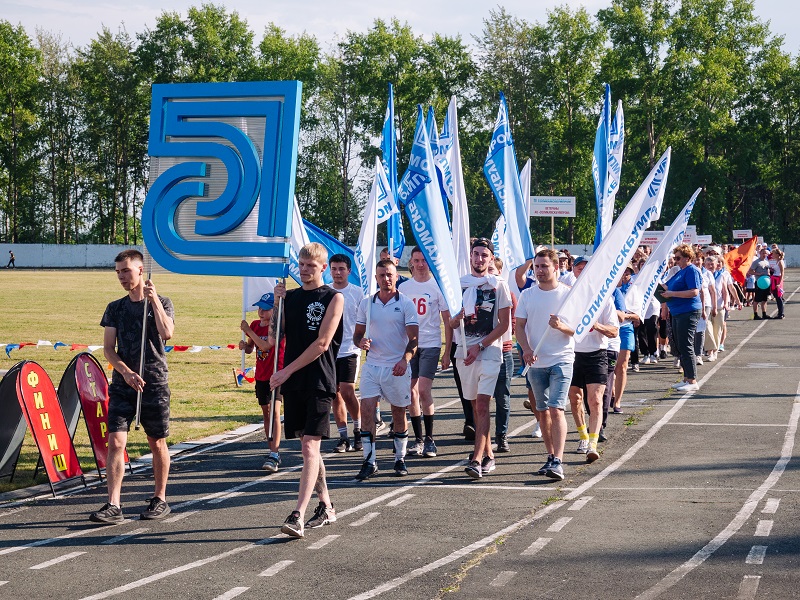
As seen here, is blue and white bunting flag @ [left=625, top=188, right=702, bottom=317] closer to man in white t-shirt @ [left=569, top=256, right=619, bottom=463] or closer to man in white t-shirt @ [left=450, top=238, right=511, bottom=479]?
man in white t-shirt @ [left=569, top=256, right=619, bottom=463]

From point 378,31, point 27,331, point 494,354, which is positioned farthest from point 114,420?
point 378,31

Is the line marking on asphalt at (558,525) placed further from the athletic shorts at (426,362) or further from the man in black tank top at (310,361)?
the athletic shorts at (426,362)

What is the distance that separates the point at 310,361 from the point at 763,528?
3401mm

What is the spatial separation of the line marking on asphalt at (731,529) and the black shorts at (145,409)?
392 cm

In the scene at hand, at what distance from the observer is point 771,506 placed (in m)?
8.07

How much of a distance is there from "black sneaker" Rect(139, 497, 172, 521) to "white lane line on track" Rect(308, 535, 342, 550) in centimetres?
147

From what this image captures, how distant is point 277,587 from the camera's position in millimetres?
6121

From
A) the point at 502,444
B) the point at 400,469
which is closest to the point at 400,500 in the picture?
the point at 400,469

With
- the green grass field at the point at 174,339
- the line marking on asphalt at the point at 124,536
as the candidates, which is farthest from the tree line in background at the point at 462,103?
the line marking on asphalt at the point at 124,536

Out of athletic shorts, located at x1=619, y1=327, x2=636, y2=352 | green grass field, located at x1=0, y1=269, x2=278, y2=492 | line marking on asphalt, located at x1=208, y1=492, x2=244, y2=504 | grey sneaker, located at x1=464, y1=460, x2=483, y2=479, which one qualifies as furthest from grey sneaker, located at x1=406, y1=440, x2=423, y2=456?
athletic shorts, located at x1=619, y1=327, x2=636, y2=352

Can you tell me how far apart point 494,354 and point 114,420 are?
3.44 m

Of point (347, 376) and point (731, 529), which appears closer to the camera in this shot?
point (731, 529)

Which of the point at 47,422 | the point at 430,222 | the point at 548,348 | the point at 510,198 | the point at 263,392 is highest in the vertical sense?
the point at 510,198

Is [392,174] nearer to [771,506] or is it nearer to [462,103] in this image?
[771,506]
